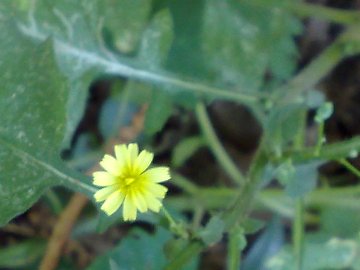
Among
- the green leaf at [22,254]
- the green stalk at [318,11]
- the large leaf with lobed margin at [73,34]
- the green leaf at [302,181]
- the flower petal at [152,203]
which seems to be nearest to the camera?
the flower petal at [152,203]

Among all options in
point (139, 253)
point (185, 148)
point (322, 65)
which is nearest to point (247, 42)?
point (322, 65)

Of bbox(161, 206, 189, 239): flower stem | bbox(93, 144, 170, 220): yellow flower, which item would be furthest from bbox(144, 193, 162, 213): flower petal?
bbox(161, 206, 189, 239): flower stem

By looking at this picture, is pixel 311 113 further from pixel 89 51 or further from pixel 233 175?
pixel 89 51

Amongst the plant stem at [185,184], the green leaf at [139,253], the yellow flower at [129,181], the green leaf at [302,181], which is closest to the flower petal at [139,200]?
the yellow flower at [129,181]

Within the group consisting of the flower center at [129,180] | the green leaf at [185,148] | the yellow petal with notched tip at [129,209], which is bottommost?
the yellow petal with notched tip at [129,209]

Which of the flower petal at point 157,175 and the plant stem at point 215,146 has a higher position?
the plant stem at point 215,146

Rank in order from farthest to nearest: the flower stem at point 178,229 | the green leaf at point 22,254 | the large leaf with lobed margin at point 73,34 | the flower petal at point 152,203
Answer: the green leaf at point 22,254
the large leaf with lobed margin at point 73,34
the flower stem at point 178,229
the flower petal at point 152,203

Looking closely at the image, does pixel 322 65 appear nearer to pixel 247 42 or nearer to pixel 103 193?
pixel 247 42

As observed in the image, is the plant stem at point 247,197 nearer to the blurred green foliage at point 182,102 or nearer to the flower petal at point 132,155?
the blurred green foliage at point 182,102
